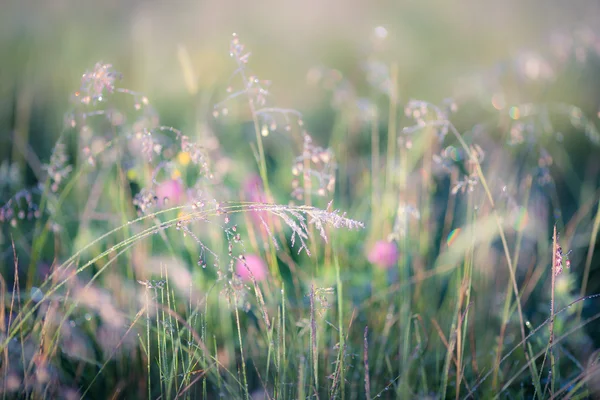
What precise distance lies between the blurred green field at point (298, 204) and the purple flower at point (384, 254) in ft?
0.04

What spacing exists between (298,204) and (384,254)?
15.4 inches

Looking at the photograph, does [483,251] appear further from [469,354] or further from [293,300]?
[293,300]

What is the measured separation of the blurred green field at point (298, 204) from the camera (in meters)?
1.44

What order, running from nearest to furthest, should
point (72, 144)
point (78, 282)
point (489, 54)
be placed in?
point (78, 282), point (72, 144), point (489, 54)

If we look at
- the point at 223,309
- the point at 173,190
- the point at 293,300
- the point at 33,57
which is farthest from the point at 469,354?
the point at 33,57

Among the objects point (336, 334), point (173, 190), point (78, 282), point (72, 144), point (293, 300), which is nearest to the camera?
point (336, 334)

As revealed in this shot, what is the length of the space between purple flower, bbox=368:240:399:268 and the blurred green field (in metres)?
0.01

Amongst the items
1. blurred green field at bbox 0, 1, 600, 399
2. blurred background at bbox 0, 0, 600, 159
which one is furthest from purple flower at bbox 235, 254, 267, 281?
blurred background at bbox 0, 0, 600, 159

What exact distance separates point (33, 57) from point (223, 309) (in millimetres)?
2323

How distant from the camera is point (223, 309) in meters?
1.73

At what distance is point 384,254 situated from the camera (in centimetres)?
193

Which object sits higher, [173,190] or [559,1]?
[559,1]

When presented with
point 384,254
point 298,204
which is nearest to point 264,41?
point 298,204

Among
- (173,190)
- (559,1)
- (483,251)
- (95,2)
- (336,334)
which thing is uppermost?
(95,2)
